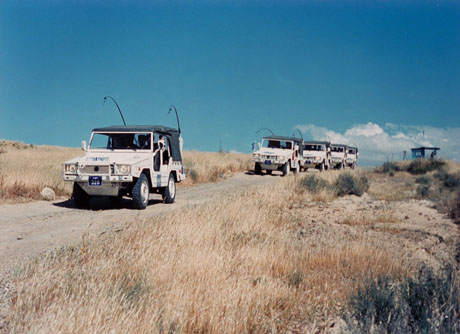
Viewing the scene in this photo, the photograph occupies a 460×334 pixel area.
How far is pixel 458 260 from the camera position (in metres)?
7.18

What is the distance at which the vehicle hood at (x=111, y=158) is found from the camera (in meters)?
10.3

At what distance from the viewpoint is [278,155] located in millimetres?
24047

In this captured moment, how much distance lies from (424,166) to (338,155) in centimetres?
656

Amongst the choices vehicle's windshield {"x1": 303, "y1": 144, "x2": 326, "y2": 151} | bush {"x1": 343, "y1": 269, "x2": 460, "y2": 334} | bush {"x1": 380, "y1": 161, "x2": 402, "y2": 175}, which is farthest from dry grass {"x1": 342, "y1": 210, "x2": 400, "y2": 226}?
vehicle's windshield {"x1": 303, "y1": 144, "x2": 326, "y2": 151}

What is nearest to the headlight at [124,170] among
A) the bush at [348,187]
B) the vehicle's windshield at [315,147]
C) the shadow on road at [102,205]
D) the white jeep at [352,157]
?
the shadow on road at [102,205]

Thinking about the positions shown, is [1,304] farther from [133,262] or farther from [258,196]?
[258,196]

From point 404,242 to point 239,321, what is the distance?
17.7ft

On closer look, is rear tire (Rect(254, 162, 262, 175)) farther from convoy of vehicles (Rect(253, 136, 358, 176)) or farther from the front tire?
the front tire

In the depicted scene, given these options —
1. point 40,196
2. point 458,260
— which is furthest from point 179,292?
point 40,196

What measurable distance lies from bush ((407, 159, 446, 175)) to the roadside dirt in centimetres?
2438

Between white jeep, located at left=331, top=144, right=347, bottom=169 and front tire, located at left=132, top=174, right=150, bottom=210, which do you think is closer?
front tire, located at left=132, top=174, right=150, bottom=210

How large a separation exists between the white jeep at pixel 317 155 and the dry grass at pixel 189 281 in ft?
76.2

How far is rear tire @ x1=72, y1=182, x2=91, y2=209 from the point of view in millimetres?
10656

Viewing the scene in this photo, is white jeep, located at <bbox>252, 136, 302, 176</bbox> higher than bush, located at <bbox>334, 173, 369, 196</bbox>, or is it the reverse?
white jeep, located at <bbox>252, 136, 302, 176</bbox>
